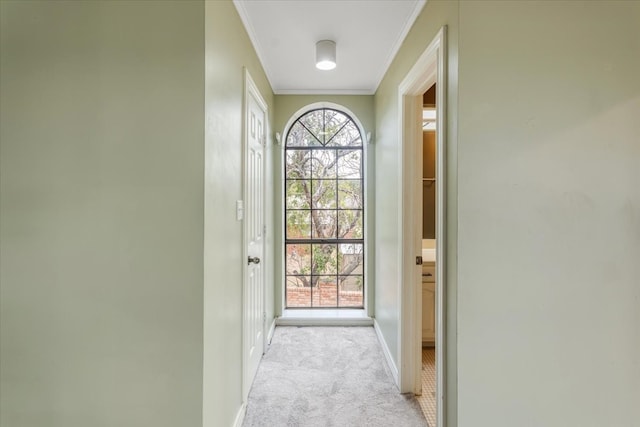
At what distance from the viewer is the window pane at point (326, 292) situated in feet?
11.7

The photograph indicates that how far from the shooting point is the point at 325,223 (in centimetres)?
351

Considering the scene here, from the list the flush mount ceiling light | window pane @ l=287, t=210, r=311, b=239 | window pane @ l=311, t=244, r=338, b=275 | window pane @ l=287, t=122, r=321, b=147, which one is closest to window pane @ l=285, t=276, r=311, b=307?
window pane @ l=311, t=244, r=338, b=275

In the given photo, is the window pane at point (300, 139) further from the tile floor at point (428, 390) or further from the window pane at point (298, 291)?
the tile floor at point (428, 390)

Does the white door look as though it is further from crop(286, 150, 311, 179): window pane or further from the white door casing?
crop(286, 150, 311, 179): window pane

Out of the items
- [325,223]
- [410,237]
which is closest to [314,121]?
[325,223]

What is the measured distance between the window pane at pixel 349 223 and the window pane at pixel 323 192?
17cm

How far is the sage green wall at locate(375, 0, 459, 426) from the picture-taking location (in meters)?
1.37

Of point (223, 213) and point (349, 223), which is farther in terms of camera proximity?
point (349, 223)

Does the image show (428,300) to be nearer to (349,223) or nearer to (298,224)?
(349,223)

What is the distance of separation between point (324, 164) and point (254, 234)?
4.65 ft
